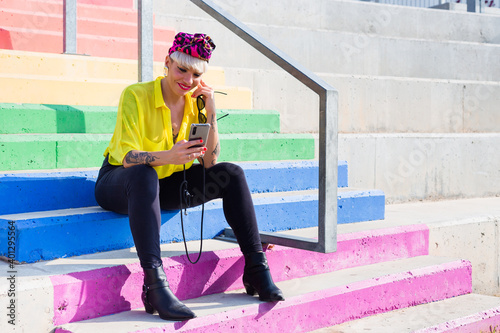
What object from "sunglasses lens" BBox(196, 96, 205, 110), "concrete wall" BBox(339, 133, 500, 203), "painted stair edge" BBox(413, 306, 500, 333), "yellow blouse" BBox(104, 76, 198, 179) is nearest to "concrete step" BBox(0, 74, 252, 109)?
"yellow blouse" BBox(104, 76, 198, 179)

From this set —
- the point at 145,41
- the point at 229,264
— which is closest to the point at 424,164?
the point at 145,41

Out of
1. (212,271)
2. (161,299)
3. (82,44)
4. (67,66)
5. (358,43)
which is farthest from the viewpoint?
(358,43)

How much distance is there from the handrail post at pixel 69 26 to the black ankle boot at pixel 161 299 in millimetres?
1999

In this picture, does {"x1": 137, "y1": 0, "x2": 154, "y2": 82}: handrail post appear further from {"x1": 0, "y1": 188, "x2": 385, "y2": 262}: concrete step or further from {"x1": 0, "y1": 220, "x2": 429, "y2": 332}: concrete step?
{"x1": 0, "y1": 220, "x2": 429, "y2": 332}: concrete step

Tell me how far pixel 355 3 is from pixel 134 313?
451 cm

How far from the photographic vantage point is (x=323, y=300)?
2.31 metres

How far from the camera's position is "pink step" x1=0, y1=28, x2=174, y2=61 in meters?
3.84

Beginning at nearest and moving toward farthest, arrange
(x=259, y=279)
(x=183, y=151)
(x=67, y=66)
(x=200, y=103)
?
(x=183, y=151)
(x=259, y=279)
(x=200, y=103)
(x=67, y=66)

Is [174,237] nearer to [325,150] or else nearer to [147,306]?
[147,306]

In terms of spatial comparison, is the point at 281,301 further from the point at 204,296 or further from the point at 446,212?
the point at 446,212

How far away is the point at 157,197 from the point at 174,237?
0.50 m

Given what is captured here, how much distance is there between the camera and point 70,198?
96.0 inches

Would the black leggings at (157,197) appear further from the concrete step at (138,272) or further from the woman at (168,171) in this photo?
the concrete step at (138,272)

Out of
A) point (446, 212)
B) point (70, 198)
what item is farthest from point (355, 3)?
point (70, 198)
